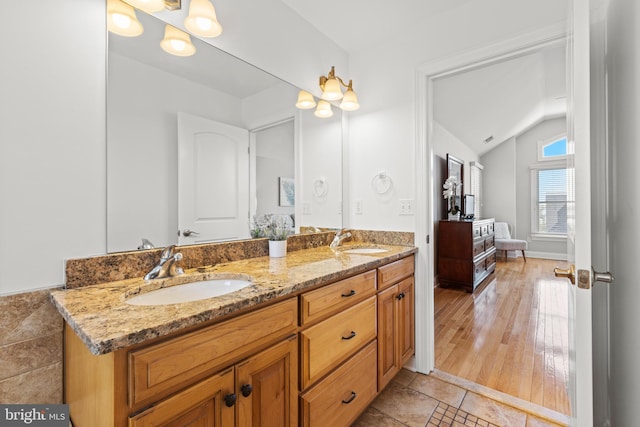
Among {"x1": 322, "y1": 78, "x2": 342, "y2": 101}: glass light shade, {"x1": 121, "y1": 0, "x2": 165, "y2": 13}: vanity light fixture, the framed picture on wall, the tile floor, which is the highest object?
{"x1": 322, "y1": 78, "x2": 342, "y2": 101}: glass light shade

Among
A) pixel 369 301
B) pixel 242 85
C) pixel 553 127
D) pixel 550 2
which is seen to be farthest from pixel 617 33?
pixel 553 127

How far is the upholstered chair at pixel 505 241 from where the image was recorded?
5.86 m

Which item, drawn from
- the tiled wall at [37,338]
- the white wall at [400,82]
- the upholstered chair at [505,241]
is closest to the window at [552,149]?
the upholstered chair at [505,241]

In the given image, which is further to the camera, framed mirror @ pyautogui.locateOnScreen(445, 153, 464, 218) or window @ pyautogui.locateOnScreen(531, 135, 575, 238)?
window @ pyautogui.locateOnScreen(531, 135, 575, 238)

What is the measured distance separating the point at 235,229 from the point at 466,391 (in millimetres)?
1749

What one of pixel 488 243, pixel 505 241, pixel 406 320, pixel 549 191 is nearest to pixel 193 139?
pixel 406 320

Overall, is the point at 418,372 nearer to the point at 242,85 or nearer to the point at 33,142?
the point at 242,85

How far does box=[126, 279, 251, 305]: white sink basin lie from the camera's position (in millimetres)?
1044

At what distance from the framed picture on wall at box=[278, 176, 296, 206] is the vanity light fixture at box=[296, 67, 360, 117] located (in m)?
0.56

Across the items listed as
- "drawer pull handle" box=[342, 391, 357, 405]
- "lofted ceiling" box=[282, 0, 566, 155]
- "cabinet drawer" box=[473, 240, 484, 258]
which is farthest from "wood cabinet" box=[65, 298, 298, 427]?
"cabinet drawer" box=[473, 240, 484, 258]

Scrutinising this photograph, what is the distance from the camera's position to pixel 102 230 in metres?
1.12

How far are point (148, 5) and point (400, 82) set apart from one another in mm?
1646

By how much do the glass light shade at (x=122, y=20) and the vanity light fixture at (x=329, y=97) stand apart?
3.46ft

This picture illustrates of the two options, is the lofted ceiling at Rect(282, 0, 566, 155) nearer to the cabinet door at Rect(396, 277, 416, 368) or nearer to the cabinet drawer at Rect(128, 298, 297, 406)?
the cabinet door at Rect(396, 277, 416, 368)
